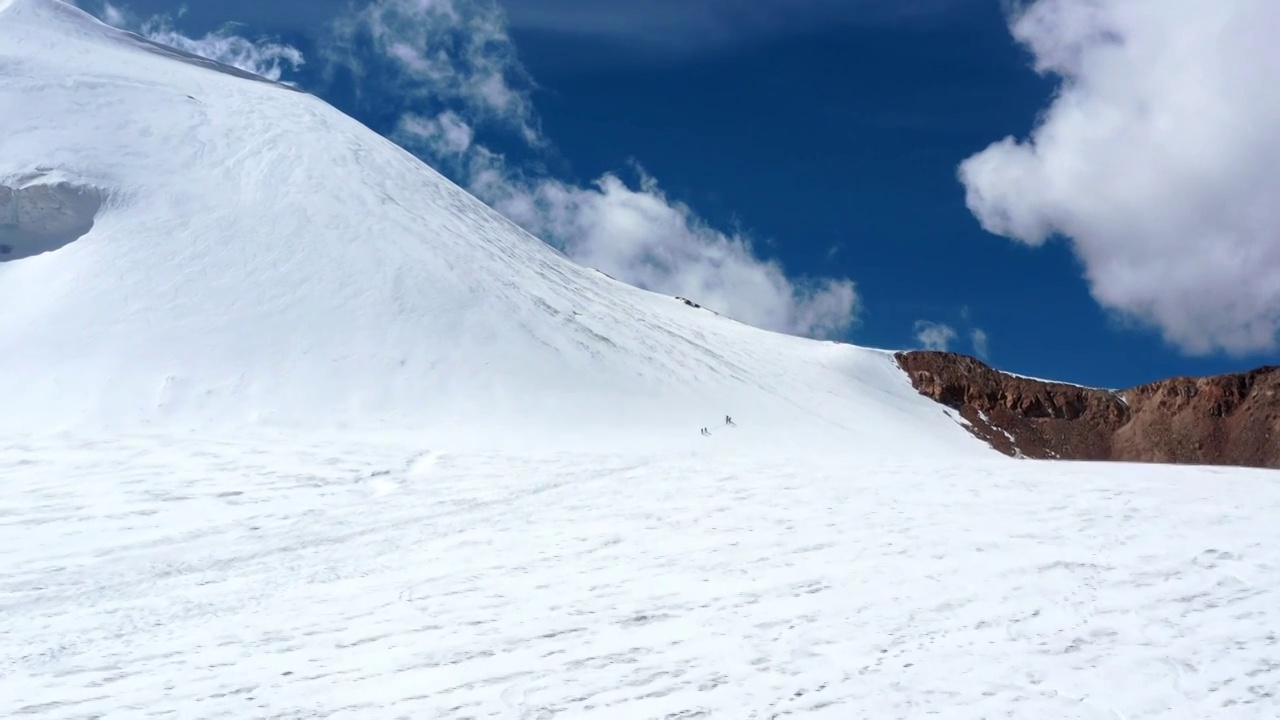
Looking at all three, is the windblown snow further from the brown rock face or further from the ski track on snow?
the brown rock face

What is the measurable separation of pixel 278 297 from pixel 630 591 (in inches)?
706

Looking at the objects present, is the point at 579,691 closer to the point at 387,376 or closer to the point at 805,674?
the point at 805,674

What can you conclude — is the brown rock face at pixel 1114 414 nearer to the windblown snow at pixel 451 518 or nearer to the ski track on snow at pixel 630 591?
the windblown snow at pixel 451 518

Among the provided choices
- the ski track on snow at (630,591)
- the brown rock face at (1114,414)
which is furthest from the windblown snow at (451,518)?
the brown rock face at (1114,414)

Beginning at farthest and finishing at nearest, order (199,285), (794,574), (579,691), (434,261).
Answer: (434,261) → (199,285) → (794,574) → (579,691)

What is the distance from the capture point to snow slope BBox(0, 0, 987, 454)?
21.1 meters

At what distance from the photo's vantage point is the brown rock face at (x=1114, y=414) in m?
58.8

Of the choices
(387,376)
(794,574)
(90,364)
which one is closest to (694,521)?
(794,574)

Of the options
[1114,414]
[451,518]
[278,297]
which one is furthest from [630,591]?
[1114,414]

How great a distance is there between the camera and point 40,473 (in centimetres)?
1492

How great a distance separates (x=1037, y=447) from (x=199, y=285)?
172ft

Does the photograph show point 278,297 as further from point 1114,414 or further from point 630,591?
point 1114,414

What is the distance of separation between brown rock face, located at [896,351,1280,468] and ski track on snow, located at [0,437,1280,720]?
4815 cm

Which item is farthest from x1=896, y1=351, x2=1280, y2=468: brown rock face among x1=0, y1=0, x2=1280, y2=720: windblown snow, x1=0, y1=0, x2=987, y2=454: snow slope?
x1=0, y1=0, x2=1280, y2=720: windblown snow
